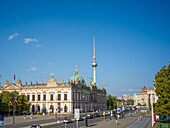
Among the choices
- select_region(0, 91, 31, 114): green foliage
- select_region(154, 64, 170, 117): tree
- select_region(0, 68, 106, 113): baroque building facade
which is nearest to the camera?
select_region(154, 64, 170, 117): tree

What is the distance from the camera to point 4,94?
284 feet

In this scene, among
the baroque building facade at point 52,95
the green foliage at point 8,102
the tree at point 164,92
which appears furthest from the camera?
the baroque building facade at point 52,95

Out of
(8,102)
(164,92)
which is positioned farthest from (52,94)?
(164,92)

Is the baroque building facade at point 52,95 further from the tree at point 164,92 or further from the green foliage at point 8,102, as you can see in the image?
the tree at point 164,92

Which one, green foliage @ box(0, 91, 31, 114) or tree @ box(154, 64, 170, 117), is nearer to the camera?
tree @ box(154, 64, 170, 117)

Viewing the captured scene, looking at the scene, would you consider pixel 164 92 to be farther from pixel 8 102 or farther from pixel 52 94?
pixel 52 94

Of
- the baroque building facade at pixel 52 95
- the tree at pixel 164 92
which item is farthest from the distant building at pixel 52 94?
the tree at pixel 164 92

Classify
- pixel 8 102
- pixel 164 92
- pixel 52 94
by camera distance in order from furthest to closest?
pixel 52 94 < pixel 8 102 < pixel 164 92

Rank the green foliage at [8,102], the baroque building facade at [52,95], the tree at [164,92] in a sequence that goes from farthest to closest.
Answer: the baroque building facade at [52,95]
the green foliage at [8,102]
the tree at [164,92]

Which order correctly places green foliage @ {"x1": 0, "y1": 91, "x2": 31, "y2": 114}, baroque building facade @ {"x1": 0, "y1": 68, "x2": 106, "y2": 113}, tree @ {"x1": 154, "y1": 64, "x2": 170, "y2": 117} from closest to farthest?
tree @ {"x1": 154, "y1": 64, "x2": 170, "y2": 117}, green foliage @ {"x1": 0, "y1": 91, "x2": 31, "y2": 114}, baroque building facade @ {"x1": 0, "y1": 68, "x2": 106, "y2": 113}

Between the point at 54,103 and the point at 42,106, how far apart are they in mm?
6461

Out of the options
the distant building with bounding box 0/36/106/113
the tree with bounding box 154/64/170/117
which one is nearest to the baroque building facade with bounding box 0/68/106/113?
the distant building with bounding box 0/36/106/113

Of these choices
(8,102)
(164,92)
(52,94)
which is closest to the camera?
(164,92)

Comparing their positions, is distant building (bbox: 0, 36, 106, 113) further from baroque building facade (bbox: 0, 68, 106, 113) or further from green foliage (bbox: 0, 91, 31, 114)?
green foliage (bbox: 0, 91, 31, 114)
